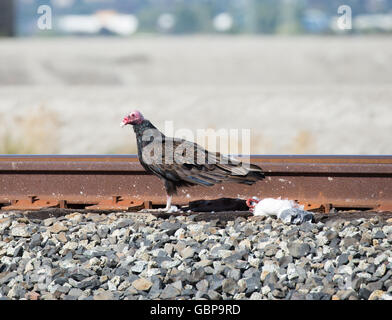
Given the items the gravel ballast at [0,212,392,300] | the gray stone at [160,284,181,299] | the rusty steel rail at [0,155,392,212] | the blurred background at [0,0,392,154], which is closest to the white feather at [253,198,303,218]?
the gravel ballast at [0,212,392,300]

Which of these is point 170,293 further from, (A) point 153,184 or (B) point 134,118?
(A) point 153,184

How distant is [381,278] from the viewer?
4.70 m

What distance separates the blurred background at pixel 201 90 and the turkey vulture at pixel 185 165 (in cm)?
256

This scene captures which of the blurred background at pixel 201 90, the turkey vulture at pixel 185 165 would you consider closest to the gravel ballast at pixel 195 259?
the turkey vulture at pixel 185 165

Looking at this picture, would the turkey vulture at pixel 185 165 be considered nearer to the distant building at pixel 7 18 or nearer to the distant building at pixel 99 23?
the distant building at pixel 7 18

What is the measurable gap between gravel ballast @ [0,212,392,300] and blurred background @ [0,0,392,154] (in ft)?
11.1

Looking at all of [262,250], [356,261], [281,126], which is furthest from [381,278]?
[281,126]

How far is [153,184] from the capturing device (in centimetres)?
711

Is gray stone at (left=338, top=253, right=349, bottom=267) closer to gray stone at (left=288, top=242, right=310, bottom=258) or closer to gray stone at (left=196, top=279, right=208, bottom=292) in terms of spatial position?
gray stone at (left=288, top=242, right=310, bottom=258)

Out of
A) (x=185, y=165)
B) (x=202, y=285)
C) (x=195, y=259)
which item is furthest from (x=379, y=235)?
(x=185, y=165)

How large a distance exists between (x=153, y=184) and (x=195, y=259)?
2058mm

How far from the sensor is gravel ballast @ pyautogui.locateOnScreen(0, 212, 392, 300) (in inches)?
183
